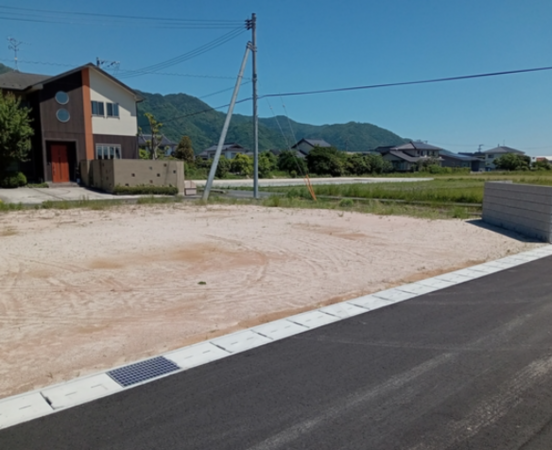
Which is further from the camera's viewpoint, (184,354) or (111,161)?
(111,161)

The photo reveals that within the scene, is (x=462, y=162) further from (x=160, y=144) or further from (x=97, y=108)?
(x=97, y=108)

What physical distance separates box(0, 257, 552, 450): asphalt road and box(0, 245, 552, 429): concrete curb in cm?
14

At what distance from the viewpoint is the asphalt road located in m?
2.94

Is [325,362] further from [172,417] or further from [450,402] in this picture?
[172,417]

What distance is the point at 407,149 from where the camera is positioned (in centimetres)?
9538

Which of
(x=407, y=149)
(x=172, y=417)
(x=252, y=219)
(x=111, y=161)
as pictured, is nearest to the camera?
(x=172, y=417)

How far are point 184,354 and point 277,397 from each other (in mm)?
1230

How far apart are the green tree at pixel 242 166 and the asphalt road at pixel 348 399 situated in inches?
2001

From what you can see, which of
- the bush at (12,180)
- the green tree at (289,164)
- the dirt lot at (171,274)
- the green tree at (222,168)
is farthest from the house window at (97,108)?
the green tree at (289,164)

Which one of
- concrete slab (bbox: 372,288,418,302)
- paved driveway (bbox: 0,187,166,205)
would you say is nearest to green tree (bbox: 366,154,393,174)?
paved driveway (bbox: 0,187,166,205)

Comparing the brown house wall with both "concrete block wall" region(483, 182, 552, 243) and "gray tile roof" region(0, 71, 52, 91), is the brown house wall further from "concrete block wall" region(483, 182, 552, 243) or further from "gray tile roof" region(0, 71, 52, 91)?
"concrete block wall" region(483, 182, 552, 243)

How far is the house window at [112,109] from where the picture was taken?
30328 millimetres

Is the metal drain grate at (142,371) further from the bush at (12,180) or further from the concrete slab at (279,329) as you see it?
the bush at (12,180)

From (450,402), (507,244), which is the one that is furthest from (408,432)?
(507,244)
